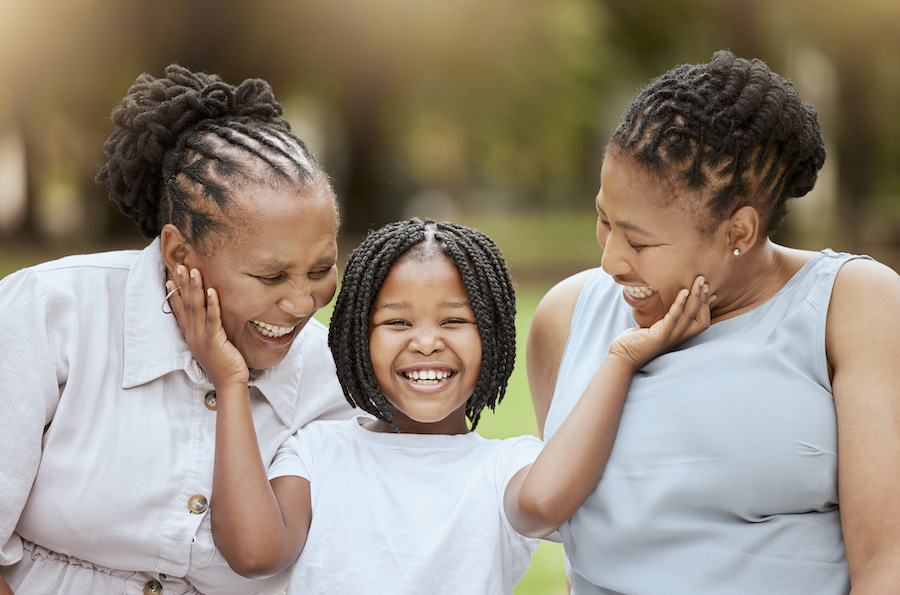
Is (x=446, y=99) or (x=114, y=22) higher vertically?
(x=114, y=22)

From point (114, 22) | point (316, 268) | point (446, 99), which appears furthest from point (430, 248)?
point (446, 99)

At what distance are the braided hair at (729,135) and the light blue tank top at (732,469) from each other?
0.81ft

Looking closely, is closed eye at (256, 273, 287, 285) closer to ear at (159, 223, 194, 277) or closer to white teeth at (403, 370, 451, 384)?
ear at (159, 223, 194, 277)

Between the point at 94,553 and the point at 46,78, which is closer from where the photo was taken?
the point at 94,553

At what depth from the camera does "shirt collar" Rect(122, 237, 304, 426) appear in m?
2.52

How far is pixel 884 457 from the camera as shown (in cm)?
207

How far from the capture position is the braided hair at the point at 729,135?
2.28 metres

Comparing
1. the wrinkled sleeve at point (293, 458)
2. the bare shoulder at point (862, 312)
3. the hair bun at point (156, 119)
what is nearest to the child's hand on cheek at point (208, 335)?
the wrinkled sleeve at point (293, 458)

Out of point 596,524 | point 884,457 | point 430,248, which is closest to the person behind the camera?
point 884,457

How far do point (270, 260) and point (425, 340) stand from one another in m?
0.47

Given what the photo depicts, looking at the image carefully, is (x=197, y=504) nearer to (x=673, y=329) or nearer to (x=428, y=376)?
(x=428, y=376)

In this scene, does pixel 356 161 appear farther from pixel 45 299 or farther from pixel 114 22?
pixel 45 299

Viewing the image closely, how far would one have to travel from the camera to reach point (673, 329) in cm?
235

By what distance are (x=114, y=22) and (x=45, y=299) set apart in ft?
45.9
